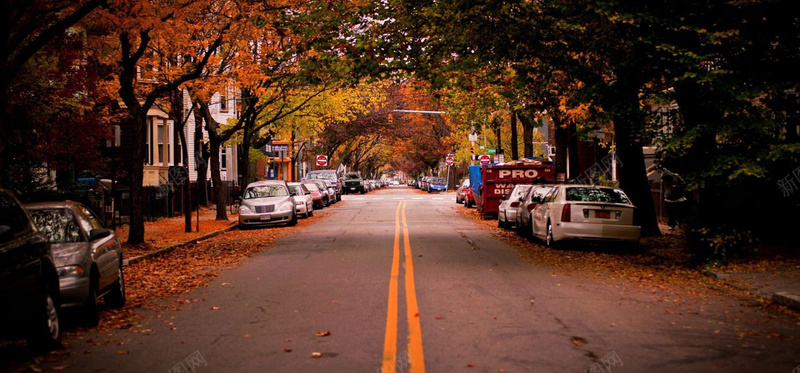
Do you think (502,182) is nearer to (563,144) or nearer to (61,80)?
(563,144)

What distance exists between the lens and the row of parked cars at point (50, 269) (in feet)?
21.3

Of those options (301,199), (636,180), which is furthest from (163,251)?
(301,199)

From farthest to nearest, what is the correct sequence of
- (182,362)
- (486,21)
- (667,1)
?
(486,21), (667,1), (182,362)

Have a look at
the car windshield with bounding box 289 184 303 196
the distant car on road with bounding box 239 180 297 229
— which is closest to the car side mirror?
the distant car on road with bounding box 239 180 297 229

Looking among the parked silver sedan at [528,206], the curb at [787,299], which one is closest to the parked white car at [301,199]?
the parked silver sedan at [528,206]

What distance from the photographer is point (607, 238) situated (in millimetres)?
16188

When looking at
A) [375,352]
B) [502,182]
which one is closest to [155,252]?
[375,352]

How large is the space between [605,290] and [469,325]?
11.8 feet

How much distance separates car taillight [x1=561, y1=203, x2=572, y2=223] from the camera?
16.3m

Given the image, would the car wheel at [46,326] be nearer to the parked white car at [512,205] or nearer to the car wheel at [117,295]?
the car wheel at [117,295]

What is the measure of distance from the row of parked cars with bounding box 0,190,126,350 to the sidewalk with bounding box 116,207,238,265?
6.08 metres

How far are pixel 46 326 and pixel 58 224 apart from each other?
2.37 meters

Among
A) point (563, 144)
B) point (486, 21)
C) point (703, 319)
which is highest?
point (486, 21)

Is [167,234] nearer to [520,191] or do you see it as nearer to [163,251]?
[163,251]
